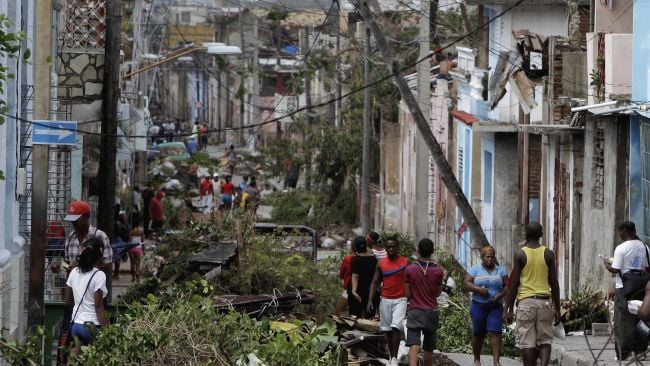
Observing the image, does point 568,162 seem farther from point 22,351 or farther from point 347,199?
point 347,199

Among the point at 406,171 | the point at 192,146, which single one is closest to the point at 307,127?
the point at 406,171

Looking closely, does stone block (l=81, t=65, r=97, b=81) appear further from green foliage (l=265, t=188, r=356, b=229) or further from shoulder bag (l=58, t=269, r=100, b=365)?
green foliage (l=265, t=188, r=356, b=229)

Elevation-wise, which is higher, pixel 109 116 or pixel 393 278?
pixel 109 116

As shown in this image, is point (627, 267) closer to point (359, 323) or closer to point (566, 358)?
point (566, 358)

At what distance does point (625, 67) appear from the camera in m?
20.7

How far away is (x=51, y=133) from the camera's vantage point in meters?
16.1

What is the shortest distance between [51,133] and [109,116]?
4.97 meters

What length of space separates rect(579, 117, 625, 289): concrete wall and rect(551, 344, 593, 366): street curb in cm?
358

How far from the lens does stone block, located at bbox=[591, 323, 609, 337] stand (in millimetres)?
17859

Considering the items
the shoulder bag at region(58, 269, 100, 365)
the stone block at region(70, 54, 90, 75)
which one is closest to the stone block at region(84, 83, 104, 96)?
the stone block at region(70, 54, 90, 75)

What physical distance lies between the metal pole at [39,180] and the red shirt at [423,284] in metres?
4.47

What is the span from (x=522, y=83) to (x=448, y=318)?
8436 mm

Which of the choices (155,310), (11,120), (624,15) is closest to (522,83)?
(624,15)

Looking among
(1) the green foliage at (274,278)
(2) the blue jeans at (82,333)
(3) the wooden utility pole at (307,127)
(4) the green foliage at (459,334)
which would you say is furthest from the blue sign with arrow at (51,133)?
(3) the wooden utility pole at (307,127)
